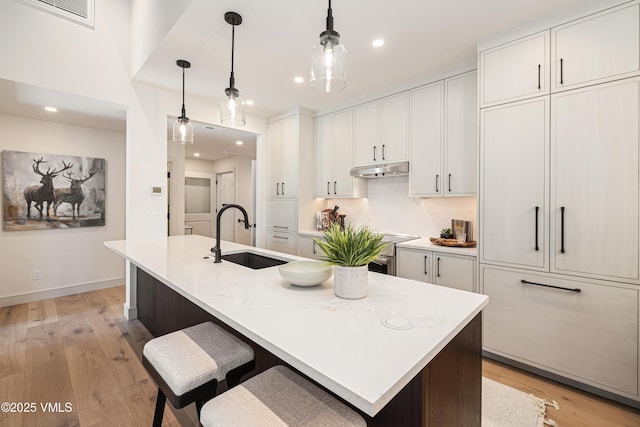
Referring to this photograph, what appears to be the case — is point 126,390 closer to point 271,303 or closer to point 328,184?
point 271,303

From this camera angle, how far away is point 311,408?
2.94ft

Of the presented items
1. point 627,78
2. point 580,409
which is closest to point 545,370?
point 580,409

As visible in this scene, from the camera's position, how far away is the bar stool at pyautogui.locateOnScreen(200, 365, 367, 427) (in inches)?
33.4

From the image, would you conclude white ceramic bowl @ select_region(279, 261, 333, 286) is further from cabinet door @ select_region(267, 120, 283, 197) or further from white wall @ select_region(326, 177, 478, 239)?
cabinet door @ select_region(267, 120, 283, 197)

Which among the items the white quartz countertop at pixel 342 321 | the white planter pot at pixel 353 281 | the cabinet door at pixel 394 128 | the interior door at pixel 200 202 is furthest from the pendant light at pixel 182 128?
the interior door at pixel 200 202

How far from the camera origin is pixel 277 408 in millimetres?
892

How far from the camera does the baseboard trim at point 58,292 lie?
12.0 feet

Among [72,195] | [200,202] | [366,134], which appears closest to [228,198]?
[200,202]

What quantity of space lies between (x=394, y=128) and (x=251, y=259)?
2.11m

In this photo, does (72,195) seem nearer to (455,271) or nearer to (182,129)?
(182,129)

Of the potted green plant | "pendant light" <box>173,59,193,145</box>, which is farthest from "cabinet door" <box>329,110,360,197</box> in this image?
the potted green plant

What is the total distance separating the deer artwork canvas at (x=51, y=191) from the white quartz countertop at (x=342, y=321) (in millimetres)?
3316

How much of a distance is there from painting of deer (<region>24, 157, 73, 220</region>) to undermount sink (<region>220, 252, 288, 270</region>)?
10.5ft

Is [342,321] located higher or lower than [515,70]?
lower
